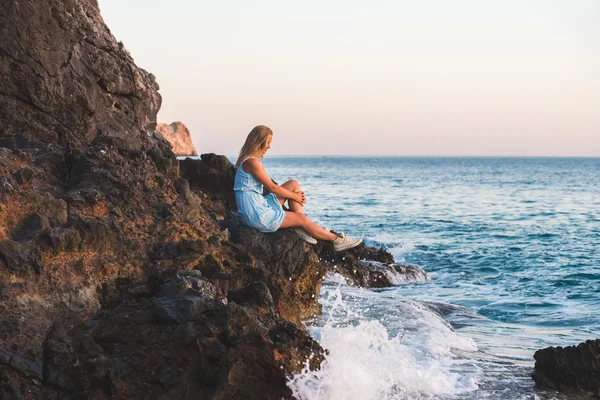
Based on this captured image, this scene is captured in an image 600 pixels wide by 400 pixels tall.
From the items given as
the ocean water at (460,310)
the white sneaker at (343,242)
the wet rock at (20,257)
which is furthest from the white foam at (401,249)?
the wet rock at (20,257)

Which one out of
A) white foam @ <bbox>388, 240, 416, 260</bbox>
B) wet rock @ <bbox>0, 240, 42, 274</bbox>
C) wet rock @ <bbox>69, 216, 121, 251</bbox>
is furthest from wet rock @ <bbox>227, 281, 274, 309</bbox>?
white foam @ <bbox>388, 240, 416, 260</bbox>

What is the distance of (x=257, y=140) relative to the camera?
27.8ft

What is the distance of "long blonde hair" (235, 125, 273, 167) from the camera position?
27.8 ft

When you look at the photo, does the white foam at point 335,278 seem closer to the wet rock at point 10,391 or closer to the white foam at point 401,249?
the white foam at point 401,249

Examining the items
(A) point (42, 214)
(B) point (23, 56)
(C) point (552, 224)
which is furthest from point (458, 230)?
(A) point (42, 214)

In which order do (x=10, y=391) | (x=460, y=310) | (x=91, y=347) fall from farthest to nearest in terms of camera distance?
(x=460, y=310) → (x=91, y=347) → (x=10, y=391)

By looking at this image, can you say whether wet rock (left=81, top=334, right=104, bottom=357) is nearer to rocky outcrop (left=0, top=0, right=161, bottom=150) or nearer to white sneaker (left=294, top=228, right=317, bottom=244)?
rocky outcrop (left=0, top=0, right=161, bottom=150)

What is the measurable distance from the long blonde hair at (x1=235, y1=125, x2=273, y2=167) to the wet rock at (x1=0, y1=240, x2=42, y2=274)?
319 centimetres

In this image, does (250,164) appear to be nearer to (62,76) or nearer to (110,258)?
(110,258)

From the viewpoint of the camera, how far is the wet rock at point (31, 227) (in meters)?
6.20

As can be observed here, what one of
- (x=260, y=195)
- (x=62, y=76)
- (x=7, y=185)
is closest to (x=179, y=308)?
(x=7, y=185)

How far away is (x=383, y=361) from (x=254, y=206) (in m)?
2.84

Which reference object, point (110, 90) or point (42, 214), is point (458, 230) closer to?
point (110, 90)

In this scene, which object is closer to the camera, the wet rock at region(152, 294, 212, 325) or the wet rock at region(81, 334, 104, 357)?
the wet rock at region(81, 334, 104, 357)
